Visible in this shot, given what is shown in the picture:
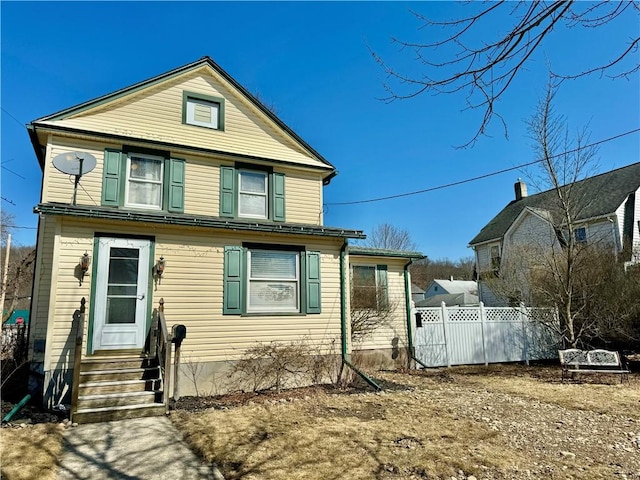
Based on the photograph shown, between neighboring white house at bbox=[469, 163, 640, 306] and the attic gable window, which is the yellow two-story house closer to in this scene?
the attic gable window

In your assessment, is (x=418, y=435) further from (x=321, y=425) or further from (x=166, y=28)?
(x=166, y=28)

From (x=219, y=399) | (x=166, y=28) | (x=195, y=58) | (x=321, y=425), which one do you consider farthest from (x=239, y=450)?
(x=195, y=58)

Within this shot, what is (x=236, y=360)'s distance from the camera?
827 centimetres

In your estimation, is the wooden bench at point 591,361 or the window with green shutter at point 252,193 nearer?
the window with green shutter at point 252,193

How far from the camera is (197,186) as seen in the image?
9695 millimetres

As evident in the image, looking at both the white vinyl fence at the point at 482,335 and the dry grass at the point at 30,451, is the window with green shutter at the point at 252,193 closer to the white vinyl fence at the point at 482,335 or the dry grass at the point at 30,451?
the dry grass at the point at 30,451

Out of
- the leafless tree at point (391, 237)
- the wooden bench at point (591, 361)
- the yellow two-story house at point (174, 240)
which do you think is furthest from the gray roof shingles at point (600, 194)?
the yellow two-story house at point (174, 240)

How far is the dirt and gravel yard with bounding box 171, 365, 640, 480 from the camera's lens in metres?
4.30

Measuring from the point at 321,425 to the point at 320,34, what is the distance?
606cm

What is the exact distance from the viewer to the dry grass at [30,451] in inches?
161

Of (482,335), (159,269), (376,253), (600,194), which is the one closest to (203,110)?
(159,269)

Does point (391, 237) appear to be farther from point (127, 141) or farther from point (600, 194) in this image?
point (127, 141)

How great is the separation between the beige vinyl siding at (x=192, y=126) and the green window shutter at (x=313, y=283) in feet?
9.88

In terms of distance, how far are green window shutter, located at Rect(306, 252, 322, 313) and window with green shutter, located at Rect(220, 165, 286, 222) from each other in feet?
5.18
